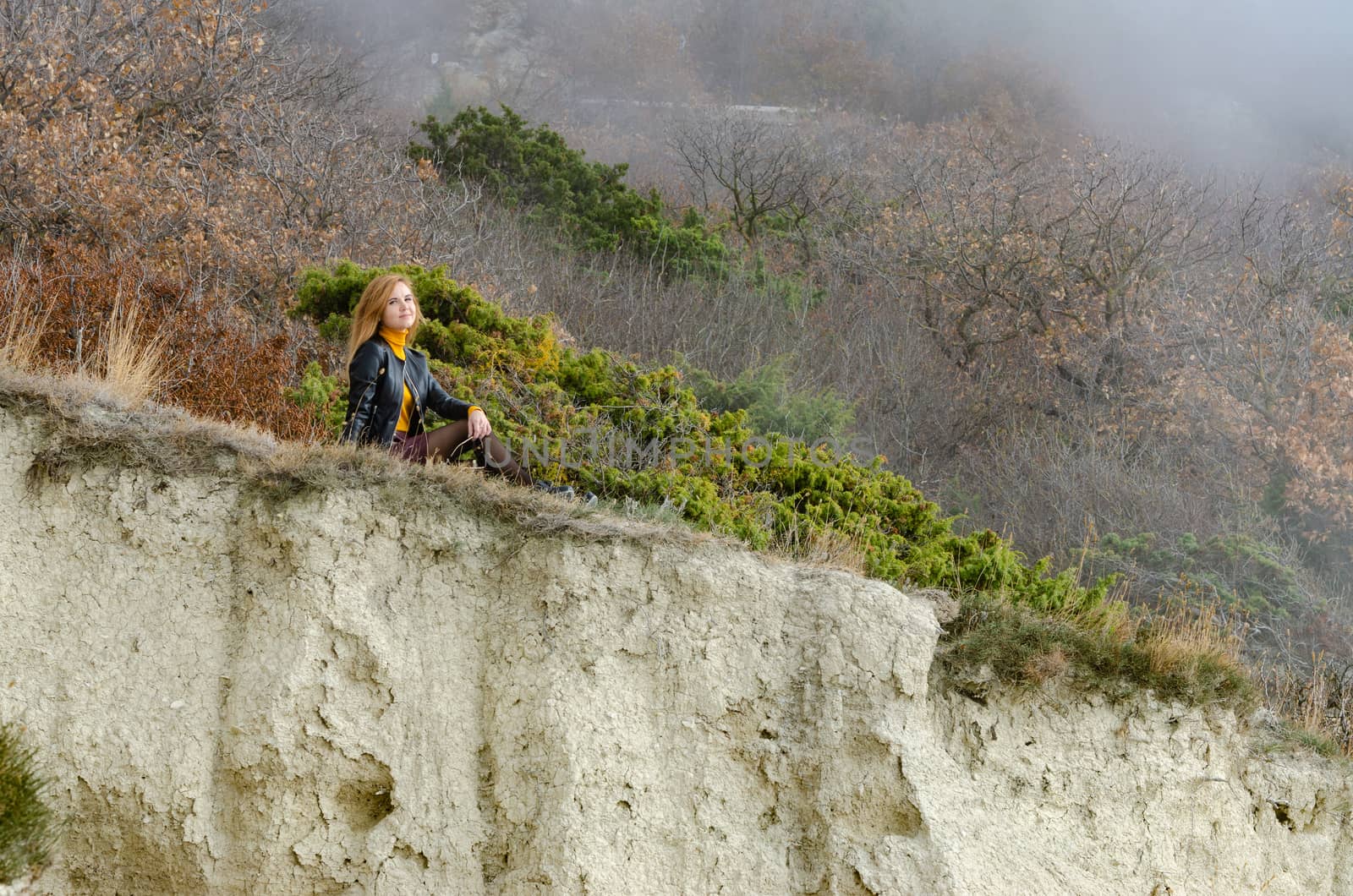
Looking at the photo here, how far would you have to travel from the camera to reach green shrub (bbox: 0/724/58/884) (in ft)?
18.0

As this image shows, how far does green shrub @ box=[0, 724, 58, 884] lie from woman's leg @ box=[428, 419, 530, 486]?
2.50 m

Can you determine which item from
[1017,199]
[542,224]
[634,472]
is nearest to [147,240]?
[634,472]

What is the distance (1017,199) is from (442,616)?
20618 millimetres

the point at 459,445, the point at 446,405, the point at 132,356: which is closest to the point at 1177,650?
the point at 459,445

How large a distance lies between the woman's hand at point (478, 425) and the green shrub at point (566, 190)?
15.9 metres

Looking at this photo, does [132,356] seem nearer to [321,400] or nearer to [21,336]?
[21,336]

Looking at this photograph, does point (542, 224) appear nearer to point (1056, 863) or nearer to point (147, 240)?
point (147, 240)

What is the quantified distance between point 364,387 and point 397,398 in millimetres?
200

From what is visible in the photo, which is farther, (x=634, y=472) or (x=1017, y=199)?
(x=1017, y=199)

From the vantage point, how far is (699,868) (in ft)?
21.1

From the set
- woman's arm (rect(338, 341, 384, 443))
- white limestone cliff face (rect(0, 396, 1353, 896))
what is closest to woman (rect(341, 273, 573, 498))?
woman's arm (rect(338, 341, 384, 443))

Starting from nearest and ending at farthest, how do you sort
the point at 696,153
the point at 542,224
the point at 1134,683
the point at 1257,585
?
1. the point at 1134,683
2. the point at 1257,585
3. the point at 542,224
4. the point at 696,153

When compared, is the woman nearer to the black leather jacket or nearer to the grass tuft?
the black leather jacket

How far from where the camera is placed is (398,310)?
6.91m
